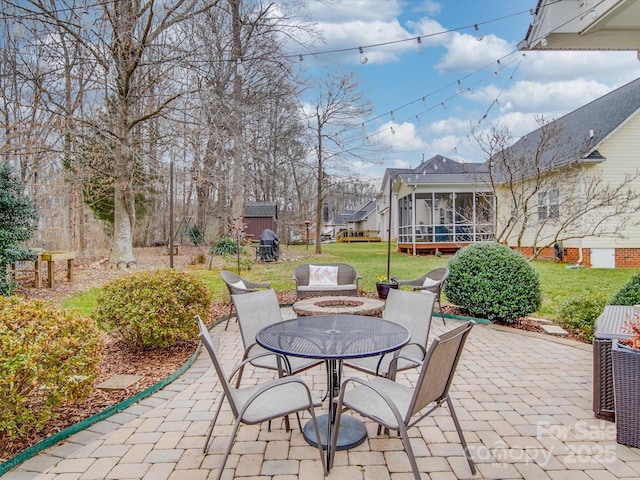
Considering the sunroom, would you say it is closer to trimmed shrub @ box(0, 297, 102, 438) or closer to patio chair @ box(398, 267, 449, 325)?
patio chair @ box(398, 267, 449, 325)

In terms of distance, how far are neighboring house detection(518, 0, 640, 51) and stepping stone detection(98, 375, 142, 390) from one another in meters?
6.09

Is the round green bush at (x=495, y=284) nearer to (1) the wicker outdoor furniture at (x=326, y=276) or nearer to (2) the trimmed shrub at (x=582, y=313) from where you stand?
(2) the trimmed shrub at (x=582, y=313)

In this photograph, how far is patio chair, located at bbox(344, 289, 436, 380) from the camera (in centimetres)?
303

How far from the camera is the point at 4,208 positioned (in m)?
6.80

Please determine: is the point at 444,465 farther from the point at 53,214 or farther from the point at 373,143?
the point at 373,143

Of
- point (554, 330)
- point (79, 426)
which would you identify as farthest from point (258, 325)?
point (554, 330)

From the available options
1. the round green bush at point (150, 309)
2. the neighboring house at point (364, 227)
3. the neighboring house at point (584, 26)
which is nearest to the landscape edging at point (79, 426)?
the round green bush at point (150, 309)

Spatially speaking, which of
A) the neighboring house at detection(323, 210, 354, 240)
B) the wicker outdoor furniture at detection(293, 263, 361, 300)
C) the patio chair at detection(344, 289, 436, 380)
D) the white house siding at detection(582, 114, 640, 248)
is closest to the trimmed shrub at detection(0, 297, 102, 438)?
the patio chair at detection(344, 289, 436, 380)

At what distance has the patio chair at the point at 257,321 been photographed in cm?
306

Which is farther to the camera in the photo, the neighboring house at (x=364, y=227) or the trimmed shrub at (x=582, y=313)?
the neighboring house at (x=364, y=227)

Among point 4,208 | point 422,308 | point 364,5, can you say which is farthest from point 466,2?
point 4,208

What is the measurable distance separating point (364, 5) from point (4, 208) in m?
8.03

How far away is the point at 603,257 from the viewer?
11.3 meters

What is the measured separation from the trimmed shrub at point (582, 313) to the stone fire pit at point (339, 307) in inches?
101
